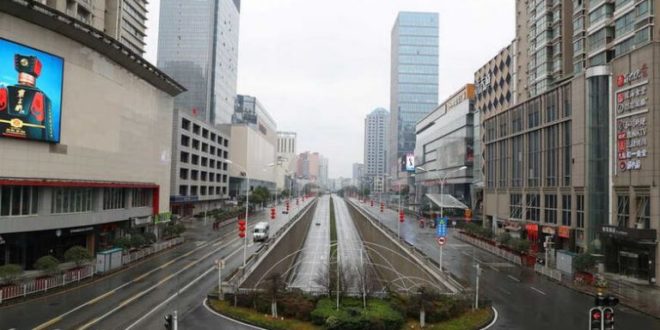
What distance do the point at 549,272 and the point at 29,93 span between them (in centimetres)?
4643

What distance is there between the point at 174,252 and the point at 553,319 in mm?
39138

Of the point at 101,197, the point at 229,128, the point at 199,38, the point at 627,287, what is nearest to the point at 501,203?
the point at 627,287

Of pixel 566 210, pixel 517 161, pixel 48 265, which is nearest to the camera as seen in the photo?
pixel 48 265

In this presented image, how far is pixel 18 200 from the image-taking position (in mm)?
38656

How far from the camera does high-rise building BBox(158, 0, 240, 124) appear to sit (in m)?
162

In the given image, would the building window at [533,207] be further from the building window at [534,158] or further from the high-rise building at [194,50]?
the high-rise building at [194,50]

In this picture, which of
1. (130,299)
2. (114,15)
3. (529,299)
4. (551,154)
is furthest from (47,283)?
(114,15)

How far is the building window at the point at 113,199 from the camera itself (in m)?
51.1

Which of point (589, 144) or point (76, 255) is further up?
point (589, 144)

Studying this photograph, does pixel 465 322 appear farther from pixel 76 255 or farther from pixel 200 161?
pixel 200 161

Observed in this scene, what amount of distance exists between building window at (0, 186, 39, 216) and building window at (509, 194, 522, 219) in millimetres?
55340

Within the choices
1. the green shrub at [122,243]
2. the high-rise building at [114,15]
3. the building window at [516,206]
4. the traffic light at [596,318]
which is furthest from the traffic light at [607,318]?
the high-rise building at [114,15]

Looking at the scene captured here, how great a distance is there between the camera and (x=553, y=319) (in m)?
27.0

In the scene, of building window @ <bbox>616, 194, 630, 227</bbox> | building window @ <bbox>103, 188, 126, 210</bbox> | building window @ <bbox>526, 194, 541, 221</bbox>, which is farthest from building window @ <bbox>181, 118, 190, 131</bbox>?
building window @ <bbox>616, 194, 630, 227</bbox>
